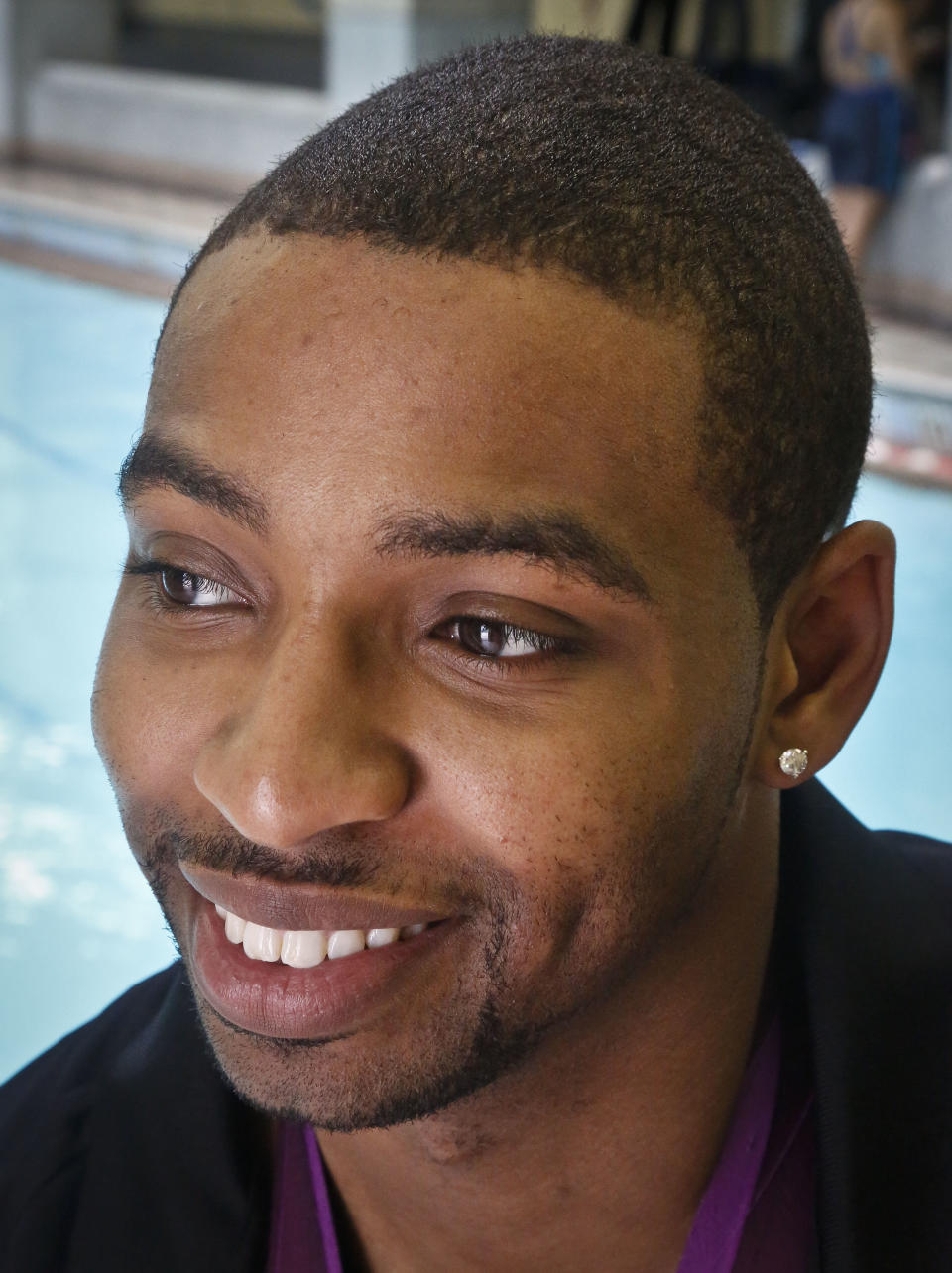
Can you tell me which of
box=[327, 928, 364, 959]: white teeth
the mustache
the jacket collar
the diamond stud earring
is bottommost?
the jacket collar

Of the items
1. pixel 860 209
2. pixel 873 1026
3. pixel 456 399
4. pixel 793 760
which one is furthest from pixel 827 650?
pixel 860 209

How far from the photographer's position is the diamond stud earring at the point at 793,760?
138 cm

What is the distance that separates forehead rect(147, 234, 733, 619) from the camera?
115 centimetres

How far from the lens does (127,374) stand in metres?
7.52

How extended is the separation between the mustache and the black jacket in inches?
13.2

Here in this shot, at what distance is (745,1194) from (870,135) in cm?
695

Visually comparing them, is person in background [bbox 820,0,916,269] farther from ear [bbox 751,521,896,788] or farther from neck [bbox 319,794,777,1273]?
neck [bbox 319,794,777,1273]

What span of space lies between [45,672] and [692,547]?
3.87 meters

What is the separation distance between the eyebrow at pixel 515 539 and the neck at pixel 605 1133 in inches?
14.1

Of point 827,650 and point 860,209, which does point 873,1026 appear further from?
point 860,209

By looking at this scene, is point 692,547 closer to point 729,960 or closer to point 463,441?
point 463,441

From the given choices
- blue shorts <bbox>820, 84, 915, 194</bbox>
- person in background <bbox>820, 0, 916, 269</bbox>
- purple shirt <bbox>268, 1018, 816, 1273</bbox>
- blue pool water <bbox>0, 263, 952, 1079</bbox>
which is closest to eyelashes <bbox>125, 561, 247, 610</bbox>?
purple shirt <bbox>268, 1018, 816, 1273</bbox>

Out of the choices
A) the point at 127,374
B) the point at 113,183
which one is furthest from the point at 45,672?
the point at 113,183

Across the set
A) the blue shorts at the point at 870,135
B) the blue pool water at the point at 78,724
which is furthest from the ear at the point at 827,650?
the blue shorts at the point at 870,135
